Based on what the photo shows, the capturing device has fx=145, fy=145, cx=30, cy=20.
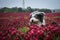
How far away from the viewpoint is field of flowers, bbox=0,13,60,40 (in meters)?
0.96

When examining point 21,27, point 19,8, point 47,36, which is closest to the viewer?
point 47,36

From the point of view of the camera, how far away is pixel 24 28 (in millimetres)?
1251

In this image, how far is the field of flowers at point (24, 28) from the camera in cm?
96

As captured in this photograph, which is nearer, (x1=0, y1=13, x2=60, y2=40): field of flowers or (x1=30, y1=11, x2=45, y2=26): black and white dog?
(x1=0, y1=13, x2=60, y2=40): field of flowers

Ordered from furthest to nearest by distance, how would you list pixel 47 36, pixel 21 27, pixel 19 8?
pixel 19 8 < pixel 21 27 < pixel 47 36

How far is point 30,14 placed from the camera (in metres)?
1.33

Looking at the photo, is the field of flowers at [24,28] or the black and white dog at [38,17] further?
the black and white dog at [38,17]

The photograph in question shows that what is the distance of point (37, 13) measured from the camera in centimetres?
132

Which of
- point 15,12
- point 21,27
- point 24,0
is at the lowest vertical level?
point 21,27

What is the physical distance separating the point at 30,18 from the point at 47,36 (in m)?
0.42

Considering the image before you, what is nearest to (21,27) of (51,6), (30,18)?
(30,18)

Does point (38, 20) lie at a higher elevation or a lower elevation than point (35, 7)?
lower

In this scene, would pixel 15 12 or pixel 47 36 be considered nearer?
pixel 47 36

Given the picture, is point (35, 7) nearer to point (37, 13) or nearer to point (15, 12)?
point (37, 13)
